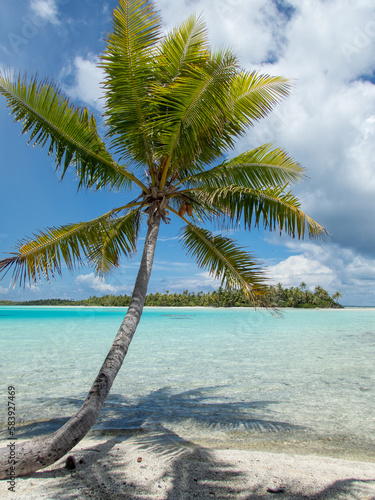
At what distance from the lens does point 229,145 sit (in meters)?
5.38

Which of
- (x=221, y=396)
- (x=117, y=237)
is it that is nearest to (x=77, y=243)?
(x=117, y=237)

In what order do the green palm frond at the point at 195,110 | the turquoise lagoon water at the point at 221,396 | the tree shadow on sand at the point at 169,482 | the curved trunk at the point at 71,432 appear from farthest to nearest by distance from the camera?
the turquoise lagoon water at the point at 221,396 < the green palm frond at the point at 195,110 < the tree shadow on sand at the point at 169,482 < the curved trunk at the point at 71,432

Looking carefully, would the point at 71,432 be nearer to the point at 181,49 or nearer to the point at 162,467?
the point at 162,467

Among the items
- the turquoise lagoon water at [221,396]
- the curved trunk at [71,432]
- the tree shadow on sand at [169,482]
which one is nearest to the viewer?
the curved trunk at [71,432]

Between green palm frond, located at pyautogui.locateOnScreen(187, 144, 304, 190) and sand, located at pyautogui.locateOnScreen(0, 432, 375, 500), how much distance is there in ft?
12.7

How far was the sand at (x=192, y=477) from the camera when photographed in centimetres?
268

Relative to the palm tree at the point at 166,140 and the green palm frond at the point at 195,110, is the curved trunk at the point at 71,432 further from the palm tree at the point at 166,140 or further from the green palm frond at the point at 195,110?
the green palm frond at the point at 195,110

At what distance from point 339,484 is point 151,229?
3665 millimetres

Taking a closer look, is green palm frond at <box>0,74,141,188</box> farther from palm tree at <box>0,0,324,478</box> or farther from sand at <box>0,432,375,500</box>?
sand at <box>0,432,375,500</box>

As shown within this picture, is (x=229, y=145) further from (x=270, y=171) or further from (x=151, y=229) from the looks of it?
(x=151, y=229)

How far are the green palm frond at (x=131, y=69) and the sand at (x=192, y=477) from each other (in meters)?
3.93

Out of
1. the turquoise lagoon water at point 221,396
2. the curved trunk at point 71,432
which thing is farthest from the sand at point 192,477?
the turquoise lagoon water at point 221,396

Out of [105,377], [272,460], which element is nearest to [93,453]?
[105,377]

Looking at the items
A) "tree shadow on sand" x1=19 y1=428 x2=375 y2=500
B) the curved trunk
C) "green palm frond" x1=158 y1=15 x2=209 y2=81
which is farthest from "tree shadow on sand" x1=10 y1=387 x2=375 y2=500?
"green palm frond" x1=158 y1=15 x2=209 y2=81
